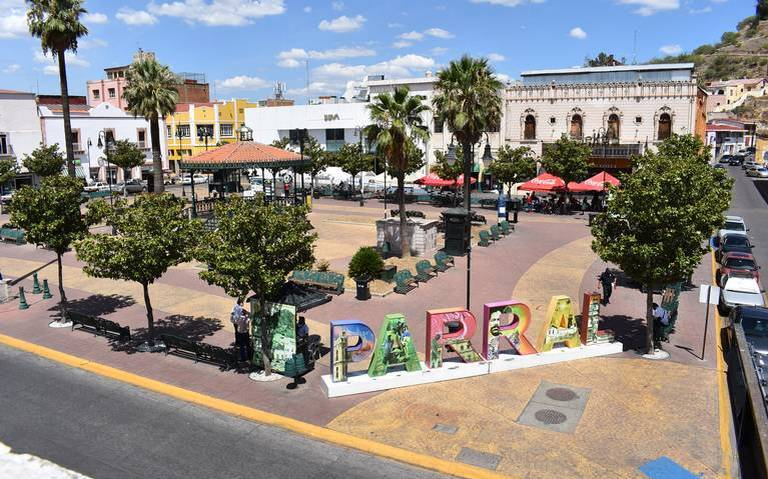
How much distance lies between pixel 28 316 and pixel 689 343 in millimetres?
21847

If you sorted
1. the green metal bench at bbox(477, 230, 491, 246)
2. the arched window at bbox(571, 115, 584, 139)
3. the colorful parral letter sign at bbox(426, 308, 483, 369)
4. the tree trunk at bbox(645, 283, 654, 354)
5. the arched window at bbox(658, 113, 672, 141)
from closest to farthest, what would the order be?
the colorful parral letter sign at bbox(426, 308, 483, 369)
the tree trunk at bbox(645, 283, 654, 354)
the green metal bench at bbox(477, 230, 491, 246)
the arched window at bbox(658, 113, 672, 141)
the arched window at bbox(571, 115, 584, 139)

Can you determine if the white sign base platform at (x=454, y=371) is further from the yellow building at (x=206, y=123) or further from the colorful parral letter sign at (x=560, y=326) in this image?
the yellow building at (x=206, y=123)

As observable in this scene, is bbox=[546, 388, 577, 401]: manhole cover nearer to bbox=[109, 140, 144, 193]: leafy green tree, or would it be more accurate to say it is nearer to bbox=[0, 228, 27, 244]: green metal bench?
bbox=[0, 228, 27, 244]: green metal bench

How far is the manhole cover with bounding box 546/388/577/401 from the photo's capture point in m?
13.9

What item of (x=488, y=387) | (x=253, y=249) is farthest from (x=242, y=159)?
(x=488, y=387)

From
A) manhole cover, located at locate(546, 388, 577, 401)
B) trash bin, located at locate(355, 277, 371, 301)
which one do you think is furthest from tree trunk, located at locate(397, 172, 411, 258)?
manhole cover, located at locate(546, 388, 577, 401)

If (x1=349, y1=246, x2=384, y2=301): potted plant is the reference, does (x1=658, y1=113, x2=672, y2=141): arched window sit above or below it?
above

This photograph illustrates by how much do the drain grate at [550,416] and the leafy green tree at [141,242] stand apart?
32.1ft

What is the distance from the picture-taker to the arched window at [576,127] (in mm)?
53938

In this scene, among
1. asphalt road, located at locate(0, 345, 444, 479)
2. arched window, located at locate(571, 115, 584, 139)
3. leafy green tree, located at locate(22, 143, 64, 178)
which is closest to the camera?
asphalt road, located at locate(0, 345, 444, 479)

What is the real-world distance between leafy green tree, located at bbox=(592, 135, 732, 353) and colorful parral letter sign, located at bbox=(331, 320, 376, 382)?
707 cm

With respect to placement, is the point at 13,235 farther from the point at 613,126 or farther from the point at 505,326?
the point at 613,126

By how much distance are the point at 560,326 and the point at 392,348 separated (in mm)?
5007

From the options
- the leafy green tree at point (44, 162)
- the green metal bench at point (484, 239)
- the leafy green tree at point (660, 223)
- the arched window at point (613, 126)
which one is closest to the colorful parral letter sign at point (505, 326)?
the leafy green tree at point (660, 223)
